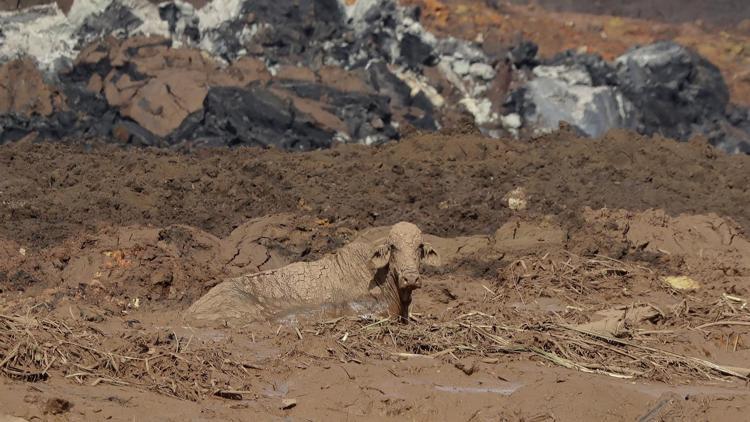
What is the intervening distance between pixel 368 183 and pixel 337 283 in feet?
20.2

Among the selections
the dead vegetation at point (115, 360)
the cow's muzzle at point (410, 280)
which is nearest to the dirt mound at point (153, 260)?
the cow's muzzle at point (410, 280)

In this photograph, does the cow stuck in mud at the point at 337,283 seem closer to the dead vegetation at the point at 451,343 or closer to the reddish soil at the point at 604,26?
the dead vegetation at the point at 451,343

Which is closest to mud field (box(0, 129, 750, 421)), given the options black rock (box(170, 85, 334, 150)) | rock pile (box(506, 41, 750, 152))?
black rock (box(170, 85, 334, 150))

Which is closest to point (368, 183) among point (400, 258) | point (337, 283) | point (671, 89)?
point (337, 283)

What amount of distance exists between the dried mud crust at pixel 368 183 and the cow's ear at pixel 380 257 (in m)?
4.73

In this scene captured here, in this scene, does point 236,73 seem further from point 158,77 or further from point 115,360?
point 115,360

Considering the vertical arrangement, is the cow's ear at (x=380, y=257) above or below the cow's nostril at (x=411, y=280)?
below

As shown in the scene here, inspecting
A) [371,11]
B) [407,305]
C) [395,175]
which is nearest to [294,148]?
[395,175]

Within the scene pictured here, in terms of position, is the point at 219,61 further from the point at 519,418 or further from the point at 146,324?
the point at 519,418

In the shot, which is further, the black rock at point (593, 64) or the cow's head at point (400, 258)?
the black rock at point (593, 64)

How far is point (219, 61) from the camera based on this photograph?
26359 mm

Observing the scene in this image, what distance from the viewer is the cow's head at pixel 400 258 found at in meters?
11.1

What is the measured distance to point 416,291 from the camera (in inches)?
512

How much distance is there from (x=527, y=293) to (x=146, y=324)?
13.1ft
